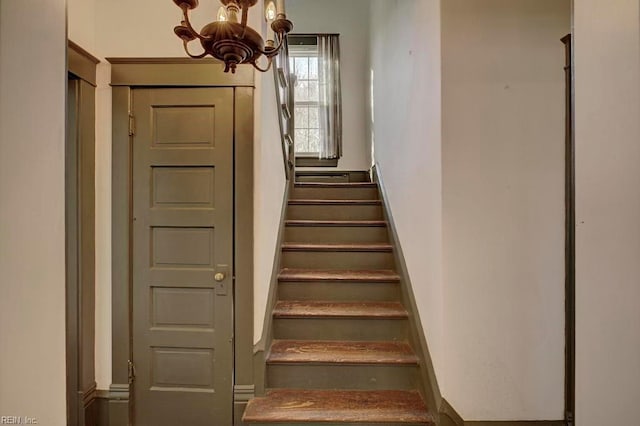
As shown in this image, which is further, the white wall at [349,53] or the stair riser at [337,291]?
the white wall at [349,53]

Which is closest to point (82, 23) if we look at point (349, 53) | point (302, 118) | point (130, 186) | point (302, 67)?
point (130, 186)

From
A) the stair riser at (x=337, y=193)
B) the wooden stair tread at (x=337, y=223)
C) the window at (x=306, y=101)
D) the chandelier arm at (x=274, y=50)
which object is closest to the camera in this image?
the chandelier arm at (x=274, y=50)

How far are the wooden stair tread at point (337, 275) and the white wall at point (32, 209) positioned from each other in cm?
171

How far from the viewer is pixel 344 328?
2123mm

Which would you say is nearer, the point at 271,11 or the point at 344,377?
the point at 271,11

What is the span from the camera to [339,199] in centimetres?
347

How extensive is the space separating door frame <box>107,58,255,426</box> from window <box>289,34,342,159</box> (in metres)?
2.80

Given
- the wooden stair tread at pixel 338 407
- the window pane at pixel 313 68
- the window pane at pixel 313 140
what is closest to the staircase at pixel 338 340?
the wooden stair tread at pixel 338 407

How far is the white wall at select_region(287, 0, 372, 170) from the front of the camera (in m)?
4.62

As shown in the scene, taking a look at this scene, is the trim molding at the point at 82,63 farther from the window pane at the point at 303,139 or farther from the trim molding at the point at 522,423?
the window pane at the point at 303,139

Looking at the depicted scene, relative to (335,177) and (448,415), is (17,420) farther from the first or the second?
(335,177)

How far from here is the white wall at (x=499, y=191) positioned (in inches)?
61.1

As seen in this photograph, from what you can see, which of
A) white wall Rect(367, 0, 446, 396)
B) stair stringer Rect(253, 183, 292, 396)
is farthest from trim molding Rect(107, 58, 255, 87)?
stair stringer Rect(253, 183, 292, 396)

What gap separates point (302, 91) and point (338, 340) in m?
3.86
